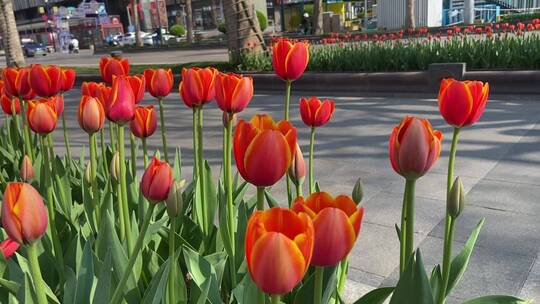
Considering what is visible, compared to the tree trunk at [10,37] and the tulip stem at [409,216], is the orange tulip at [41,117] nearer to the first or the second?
the tulip stem at [409,216]

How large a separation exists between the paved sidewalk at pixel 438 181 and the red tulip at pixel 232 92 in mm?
1231

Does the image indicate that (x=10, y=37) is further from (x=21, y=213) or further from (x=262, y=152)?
(x=262, y=152)

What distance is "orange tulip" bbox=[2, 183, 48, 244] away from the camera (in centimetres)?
99

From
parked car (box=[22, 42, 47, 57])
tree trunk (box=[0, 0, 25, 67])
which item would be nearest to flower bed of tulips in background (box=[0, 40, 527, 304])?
tree trunk (box=[0, 0, 25, 67])

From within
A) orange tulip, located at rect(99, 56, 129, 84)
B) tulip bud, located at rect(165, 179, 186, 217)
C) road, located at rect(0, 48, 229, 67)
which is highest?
orange tulip, located at rect(99, 56, 129, 84)

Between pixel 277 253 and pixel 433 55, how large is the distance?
8.49 meters

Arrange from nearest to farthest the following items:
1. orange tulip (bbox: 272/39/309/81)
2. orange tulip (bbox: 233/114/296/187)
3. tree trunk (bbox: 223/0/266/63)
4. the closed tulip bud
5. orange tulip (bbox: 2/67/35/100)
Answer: orange tulip (bbox: 233/114/296/187) → the closed tulip bud → orange tulip (bbox: 272/39/309/81) → orange tulip (bbox: 2/67/35/100) → tree trunk (bbox: 223/0/266/63)

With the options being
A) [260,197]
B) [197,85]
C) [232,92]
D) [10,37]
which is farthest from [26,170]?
[10,37]

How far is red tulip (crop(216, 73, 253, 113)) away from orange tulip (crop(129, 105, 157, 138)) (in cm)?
46

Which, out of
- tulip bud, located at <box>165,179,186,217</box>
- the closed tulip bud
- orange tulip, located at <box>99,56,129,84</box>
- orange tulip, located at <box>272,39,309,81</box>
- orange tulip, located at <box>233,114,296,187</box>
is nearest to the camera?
orange tulip, located at <box>233,114,296,187</box>

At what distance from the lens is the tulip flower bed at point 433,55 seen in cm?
784

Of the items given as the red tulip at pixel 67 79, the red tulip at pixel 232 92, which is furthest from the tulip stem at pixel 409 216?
the red tulip at pixel 67 79

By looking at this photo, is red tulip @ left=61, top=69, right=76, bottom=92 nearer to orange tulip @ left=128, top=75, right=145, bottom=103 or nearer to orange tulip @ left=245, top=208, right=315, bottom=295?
orange tulip @ left=128, top=75, right=145, bottom=103

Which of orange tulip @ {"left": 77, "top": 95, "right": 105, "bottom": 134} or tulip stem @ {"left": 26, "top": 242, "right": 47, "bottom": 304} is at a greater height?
orange tulip @ {"left": 77, "top": 95, "right": 105, "bottom": 134}
